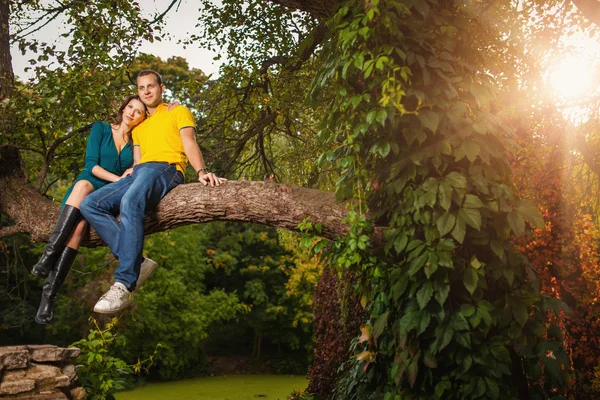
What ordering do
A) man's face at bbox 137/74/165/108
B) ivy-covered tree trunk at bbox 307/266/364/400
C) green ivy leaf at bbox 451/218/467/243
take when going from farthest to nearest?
ivy-covered tree trunk at bbox 307/266/364/400 → man's face at bbox 137/74/165/108 → green ivy leaf at bbox 451/218/467/243

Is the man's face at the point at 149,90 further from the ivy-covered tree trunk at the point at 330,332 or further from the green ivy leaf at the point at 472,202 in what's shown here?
the ivy-covered tree trunk at the point at 330,332

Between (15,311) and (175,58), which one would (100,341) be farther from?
(175,58)

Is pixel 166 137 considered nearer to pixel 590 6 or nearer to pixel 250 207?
pixel 250 207

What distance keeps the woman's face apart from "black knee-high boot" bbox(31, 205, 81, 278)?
2.35ft

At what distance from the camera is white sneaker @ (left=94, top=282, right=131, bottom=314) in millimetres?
Answer: 3631

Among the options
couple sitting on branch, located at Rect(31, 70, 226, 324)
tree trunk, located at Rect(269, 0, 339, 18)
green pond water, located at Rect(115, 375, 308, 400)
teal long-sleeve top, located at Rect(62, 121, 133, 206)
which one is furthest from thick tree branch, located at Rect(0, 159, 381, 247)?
green pond water, located at Rect(115, 375, 308, 400)

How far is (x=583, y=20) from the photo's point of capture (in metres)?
5.40

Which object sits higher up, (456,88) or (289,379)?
(456,88)

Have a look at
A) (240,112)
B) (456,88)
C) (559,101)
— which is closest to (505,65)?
(559,101)

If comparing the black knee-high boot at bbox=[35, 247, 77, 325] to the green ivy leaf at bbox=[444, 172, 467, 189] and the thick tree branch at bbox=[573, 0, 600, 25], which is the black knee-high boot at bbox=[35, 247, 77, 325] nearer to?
the green ivy leaf at bbox=[444, 172, 467, 189]

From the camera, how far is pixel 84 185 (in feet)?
13.6

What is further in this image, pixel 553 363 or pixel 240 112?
pixel 240 112

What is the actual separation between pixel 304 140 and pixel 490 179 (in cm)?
513

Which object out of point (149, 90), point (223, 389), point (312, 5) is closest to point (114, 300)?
point (149, 90)
